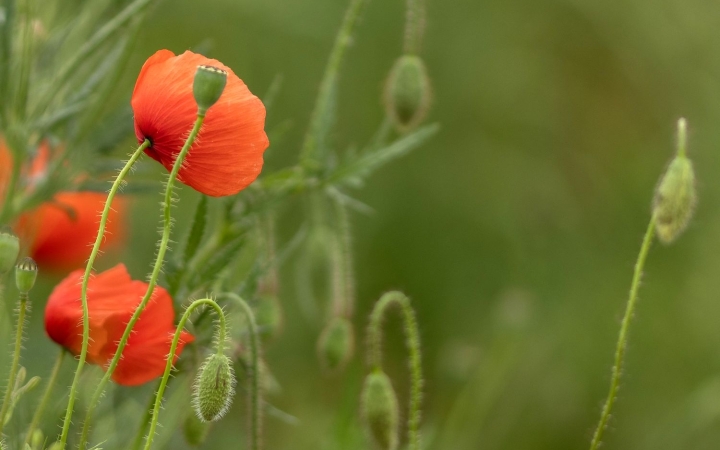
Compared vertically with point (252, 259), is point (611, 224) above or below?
below

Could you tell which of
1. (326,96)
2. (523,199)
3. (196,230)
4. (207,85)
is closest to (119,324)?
(196,230)

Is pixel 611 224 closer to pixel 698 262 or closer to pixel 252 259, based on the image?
pixel 698 262

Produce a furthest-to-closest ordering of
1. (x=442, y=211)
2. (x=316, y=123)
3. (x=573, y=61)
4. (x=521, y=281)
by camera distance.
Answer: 1. (x=573, y=61)
2. (x=442, y=211)
3. (x=521, y=281)
4. (x=316, y=123)

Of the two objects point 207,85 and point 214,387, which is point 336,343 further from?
point 207,85

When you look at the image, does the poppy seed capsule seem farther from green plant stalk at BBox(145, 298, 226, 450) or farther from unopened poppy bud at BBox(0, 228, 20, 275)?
unopened poppy bud at BBox(0, 228, 20, 275)

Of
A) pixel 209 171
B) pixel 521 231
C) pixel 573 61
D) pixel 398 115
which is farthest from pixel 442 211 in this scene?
pixel 209 171

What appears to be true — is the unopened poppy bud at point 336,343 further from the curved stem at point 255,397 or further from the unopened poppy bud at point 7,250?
the unopened poppy bud at point 7,250

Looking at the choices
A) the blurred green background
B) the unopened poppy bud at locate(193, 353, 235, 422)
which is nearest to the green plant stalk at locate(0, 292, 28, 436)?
the unopened poppy bud at locate(193, 353, 235, 422)
